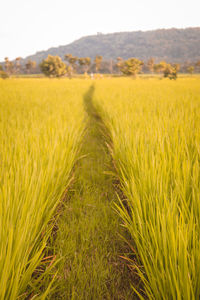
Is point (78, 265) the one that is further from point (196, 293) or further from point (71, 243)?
point (196, 293)

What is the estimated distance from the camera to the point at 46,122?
1.84m

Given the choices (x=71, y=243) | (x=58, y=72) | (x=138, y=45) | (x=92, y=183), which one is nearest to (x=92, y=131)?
(x=92, y=183)

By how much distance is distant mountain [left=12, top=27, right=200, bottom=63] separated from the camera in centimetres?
12012

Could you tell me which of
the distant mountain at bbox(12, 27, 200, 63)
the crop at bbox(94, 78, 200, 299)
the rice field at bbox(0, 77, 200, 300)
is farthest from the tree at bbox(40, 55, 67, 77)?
the distant mountain at bbox(12, 27, 200, 63)

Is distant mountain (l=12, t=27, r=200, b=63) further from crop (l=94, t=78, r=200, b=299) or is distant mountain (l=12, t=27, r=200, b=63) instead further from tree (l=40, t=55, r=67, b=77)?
crop (l=94, t=78, r=200, b=299)

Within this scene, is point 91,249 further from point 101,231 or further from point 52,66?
point 52,66

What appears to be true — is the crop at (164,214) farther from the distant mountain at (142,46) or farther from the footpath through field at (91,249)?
the distant mountain at (142,46)

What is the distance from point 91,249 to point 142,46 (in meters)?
160

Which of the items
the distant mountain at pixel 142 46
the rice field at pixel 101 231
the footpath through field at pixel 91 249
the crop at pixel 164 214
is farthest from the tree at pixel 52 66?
the distant mountain at pixel 142 46

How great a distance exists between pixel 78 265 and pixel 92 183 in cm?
80

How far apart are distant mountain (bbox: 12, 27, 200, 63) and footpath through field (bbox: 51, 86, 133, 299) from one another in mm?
129882

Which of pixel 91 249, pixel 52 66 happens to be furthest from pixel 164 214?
pixel 52 66

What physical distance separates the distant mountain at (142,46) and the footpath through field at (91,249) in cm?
12988

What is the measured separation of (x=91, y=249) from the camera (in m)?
0.91
